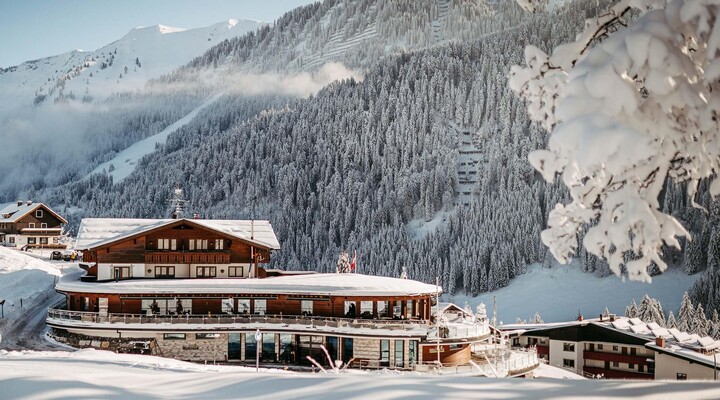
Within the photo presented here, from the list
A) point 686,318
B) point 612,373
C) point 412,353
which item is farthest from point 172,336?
point 686,318

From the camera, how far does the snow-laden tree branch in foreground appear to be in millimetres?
5621

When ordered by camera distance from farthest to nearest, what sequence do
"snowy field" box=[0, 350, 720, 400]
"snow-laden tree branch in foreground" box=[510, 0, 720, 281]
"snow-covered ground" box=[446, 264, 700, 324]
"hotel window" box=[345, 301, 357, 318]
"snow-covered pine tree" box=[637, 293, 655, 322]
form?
"snow-covered ground" box=[446, 264, 700, 324] < "snow-covered pine tree" box=[637, 293, 655, 322] < "hotel window" box=[345, 301, 357, 318] < "snowy field" box=[0, 350, 720, 400] < "snow-laden tree branch in foreground" box=[510, 0, 720, 281]

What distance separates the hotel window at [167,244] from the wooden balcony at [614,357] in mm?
40235

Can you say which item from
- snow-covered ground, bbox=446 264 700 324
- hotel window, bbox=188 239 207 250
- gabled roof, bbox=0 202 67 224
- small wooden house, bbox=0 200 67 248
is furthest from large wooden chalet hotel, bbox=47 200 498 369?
snow-covered ground, bbox=446 264 700 324

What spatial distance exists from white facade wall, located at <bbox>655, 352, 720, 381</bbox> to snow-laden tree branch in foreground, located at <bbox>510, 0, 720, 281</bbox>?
51597 mm

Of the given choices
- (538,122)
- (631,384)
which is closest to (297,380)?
(631,384)

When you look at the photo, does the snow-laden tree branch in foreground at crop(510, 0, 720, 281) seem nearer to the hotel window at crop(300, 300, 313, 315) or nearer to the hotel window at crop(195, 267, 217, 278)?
the hotel window at crop(300, 300, 313, 315)

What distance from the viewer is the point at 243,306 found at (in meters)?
38.5

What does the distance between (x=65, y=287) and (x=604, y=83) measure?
38.3 meters

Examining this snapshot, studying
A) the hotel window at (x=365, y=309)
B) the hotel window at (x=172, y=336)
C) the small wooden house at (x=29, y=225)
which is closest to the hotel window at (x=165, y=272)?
the hotel window at (x=172, y=336)

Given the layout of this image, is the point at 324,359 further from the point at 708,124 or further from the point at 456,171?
the point at 456,171

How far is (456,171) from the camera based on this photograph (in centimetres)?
18038

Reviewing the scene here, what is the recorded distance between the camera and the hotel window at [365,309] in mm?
37875

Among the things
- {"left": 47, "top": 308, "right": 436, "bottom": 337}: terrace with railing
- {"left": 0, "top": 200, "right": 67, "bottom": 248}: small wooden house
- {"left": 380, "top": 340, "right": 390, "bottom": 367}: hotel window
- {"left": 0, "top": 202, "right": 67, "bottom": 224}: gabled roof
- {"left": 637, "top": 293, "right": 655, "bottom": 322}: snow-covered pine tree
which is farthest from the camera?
{"left": 637, "top": 293, "right": 655, "bottom": 322}: snow-covered pine tree
